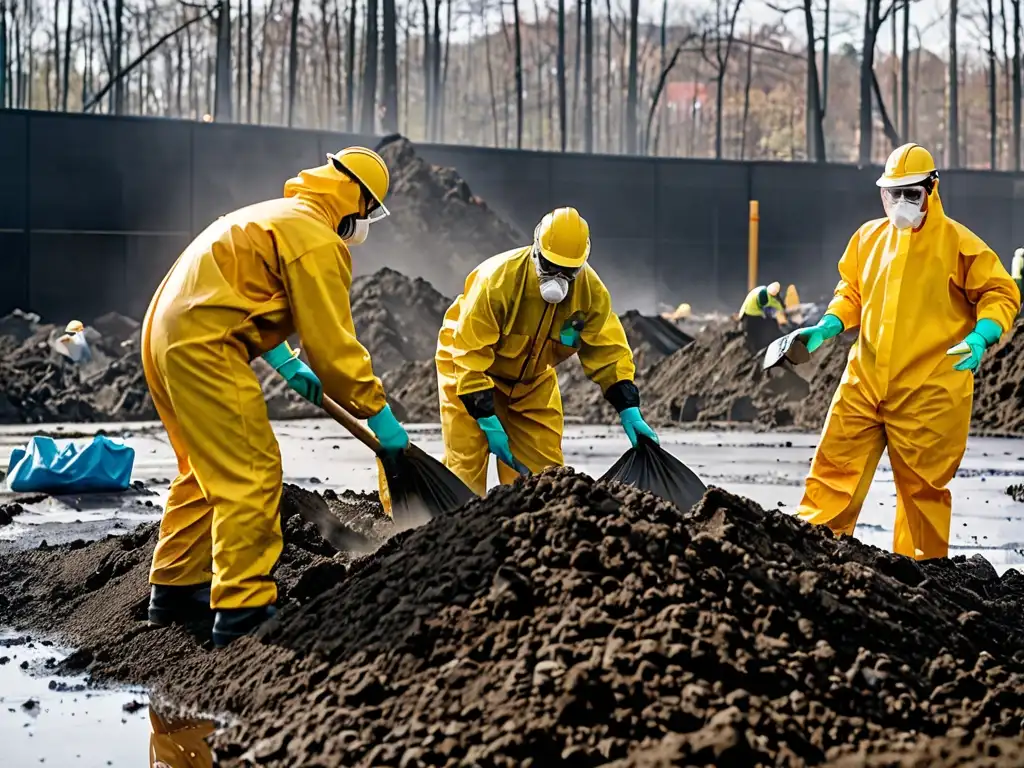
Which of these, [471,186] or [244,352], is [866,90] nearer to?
[471,186]

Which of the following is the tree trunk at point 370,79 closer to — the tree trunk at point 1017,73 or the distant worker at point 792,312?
the distant worker at point 792,312

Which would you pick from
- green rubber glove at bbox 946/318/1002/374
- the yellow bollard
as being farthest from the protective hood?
the yellow bollard

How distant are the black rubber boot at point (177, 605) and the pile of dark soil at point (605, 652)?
83 millimetres

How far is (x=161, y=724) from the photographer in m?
4.14

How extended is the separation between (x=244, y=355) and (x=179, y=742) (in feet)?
4.39

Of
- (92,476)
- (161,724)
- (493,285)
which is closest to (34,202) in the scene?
(92,476)

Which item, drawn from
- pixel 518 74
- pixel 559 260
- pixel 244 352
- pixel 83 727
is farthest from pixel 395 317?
pixel 518 74

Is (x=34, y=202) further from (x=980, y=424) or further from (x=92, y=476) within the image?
(x=980, y=424)

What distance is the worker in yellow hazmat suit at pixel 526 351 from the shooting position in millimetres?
6008

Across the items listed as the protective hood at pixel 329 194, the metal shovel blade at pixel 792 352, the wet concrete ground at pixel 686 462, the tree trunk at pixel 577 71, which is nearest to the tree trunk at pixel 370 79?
the tree trunk at pixel 577 71

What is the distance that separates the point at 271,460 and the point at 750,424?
34.5 feet

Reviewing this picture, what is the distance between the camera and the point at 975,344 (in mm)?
5820

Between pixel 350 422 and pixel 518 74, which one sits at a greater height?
pixel 518 74

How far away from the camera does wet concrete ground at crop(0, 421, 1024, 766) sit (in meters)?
4.07
